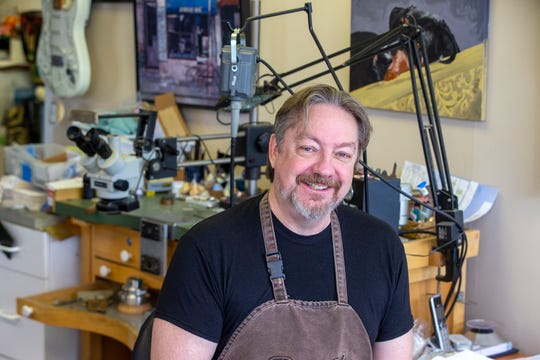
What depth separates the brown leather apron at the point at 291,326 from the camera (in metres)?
1.92

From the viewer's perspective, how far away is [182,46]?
12.9 feet

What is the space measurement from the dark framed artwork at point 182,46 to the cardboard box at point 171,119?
37 millimetres

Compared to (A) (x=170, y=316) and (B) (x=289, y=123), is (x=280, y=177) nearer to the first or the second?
(B) (x=289, y=123)

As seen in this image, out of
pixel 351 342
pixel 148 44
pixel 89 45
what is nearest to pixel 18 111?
pixel 89 45

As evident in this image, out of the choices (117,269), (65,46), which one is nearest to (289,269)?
(117,269)

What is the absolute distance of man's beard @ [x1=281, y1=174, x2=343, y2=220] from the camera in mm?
1908

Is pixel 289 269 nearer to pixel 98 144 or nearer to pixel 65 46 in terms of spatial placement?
pixel 98 144

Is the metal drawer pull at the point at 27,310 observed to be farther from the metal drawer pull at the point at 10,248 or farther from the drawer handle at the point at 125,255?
the metal drawer pull at the point at 10,248

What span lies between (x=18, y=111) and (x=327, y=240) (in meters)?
3.54

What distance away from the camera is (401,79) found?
306cm

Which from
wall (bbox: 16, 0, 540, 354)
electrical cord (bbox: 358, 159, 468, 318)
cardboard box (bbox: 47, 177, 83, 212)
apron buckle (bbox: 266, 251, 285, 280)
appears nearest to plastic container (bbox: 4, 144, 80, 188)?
cardboard box (bbox: 47, 177, 83, 212)

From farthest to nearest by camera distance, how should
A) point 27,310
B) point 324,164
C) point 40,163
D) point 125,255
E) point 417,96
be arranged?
point 40,163, point 125,255, point 27,310, point 417,96, point 324,164

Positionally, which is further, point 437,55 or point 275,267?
point 437,55

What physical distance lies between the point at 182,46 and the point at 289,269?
2179 mm
